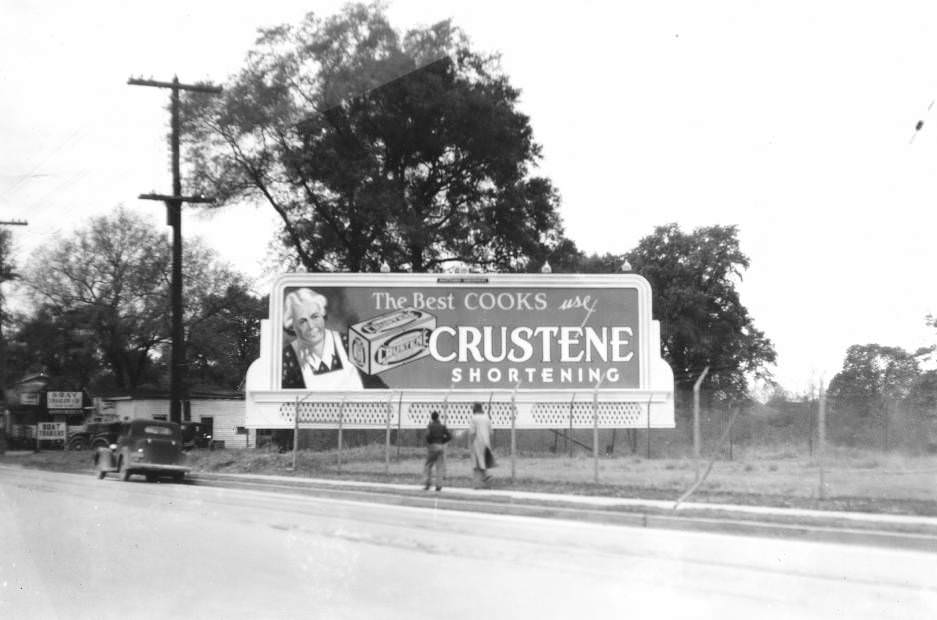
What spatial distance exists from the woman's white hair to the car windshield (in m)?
5.11

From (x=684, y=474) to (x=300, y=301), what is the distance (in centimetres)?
1403

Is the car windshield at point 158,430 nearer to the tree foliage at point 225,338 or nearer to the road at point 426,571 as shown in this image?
the road at point 426,571

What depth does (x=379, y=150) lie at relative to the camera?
42.5 m

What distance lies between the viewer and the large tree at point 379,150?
133 ft

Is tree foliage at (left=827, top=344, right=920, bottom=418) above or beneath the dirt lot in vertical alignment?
above

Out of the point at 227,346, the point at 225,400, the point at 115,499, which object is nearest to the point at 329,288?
the point at 115,499

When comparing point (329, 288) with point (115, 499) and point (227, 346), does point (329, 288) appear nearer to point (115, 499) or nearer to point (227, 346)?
point (115, 499)

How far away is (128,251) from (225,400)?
11.4m

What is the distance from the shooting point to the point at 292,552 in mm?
11750

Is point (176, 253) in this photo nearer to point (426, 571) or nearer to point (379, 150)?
point (379, 150)

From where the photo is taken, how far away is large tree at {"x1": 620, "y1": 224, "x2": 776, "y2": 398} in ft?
196

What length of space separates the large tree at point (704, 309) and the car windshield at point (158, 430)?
121 ft

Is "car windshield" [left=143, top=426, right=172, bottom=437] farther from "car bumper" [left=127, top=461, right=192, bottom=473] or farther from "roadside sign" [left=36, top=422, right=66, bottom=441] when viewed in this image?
"roadside sign" [left=36, top=422, right=66, bottom=441]

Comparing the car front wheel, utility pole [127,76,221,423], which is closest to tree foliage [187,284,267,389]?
utility pole [127,76,221,423]
